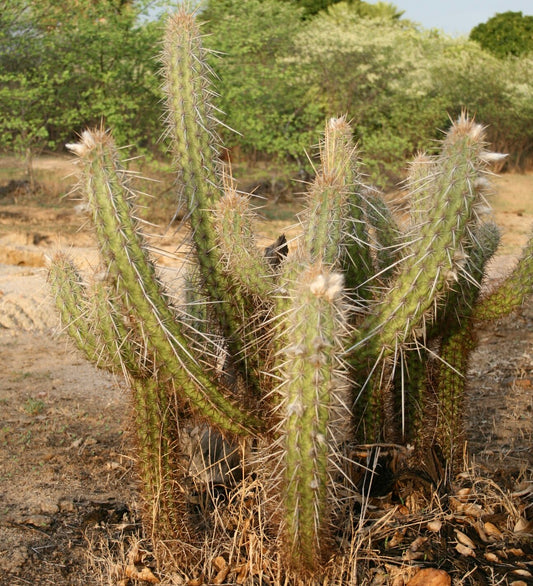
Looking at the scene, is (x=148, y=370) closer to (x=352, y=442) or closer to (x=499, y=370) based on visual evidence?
(x=352, y=442)

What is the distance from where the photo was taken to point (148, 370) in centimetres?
228

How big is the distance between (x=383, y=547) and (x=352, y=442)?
0.42 m

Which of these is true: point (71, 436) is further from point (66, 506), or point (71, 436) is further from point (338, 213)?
point (338, 213)

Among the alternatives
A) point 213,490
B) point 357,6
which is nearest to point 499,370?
point 213,490

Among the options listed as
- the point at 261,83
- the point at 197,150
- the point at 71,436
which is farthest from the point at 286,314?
the point at 261,83

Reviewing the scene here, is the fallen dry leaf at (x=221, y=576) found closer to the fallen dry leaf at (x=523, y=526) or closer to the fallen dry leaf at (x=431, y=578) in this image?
the fallen dry leaf at (x=431, y=578)

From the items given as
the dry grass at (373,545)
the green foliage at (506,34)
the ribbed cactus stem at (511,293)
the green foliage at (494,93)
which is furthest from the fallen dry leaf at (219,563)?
the green foliage at (506,34)

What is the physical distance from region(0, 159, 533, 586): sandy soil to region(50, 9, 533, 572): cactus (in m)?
0.20

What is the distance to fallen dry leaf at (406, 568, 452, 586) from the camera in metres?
2.30

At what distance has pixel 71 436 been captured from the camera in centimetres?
357

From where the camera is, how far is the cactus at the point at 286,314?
2.04 m

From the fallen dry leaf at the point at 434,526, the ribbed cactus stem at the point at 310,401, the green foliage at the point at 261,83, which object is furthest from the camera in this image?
the green foliage at the point at 261,83

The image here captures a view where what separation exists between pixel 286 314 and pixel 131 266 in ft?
1.83

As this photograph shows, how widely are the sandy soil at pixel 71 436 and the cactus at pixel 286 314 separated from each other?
8.0 inches
